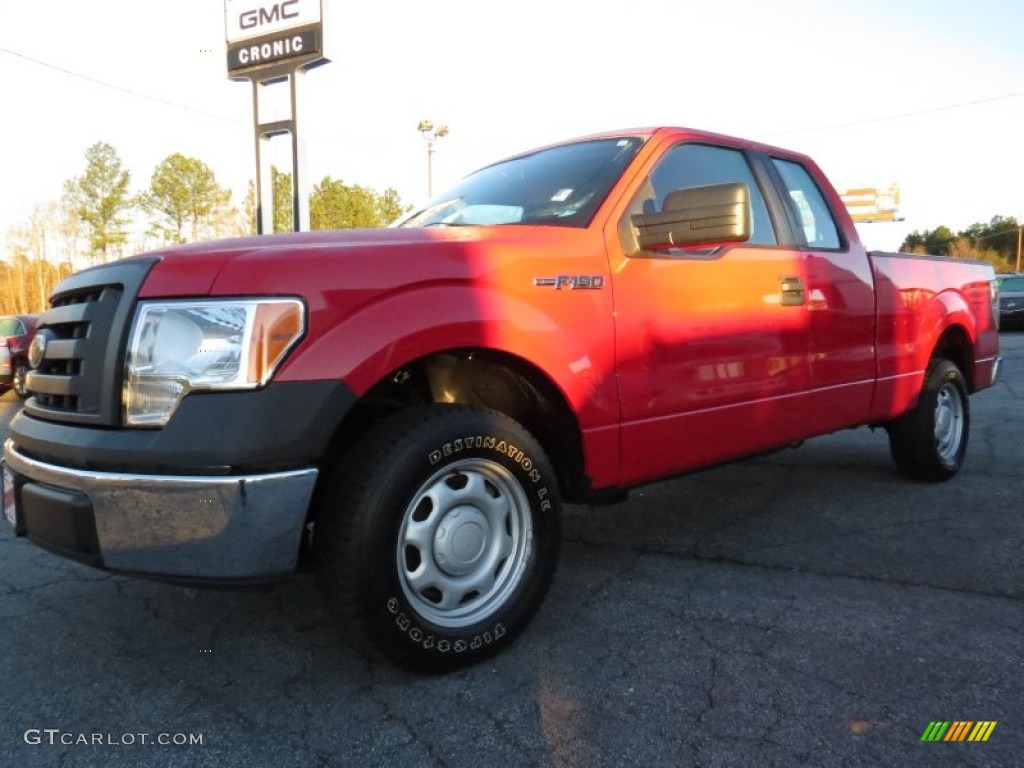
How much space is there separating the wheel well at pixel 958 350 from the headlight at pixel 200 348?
436cm

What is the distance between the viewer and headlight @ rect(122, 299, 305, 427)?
81.8 inches

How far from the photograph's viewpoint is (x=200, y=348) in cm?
209

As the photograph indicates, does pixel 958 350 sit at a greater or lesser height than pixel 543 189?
lesser

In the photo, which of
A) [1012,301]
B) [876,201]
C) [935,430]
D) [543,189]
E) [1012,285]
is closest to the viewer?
[543,189]

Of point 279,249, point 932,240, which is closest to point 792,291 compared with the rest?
point 279,249

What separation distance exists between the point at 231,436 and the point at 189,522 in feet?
0.84

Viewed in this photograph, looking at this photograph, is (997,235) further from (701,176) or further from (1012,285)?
(701,176)

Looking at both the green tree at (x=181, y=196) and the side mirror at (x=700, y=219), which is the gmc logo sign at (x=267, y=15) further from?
the green tree at (x=181, y=196)

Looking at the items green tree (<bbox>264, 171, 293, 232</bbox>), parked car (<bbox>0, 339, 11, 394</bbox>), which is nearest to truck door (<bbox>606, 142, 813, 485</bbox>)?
parked car (<bbox>0, 339, 11, 394</bbox>)

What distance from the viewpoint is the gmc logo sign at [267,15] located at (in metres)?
13.7

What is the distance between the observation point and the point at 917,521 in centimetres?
409

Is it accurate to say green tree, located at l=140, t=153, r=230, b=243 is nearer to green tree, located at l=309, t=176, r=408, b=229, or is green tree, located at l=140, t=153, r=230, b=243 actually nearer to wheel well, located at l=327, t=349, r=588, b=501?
green tree, located at l=309, t=176, r=408, b=229

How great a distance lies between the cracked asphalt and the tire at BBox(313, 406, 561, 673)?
0.51 feet

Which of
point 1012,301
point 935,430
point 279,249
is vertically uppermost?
point 279,249
